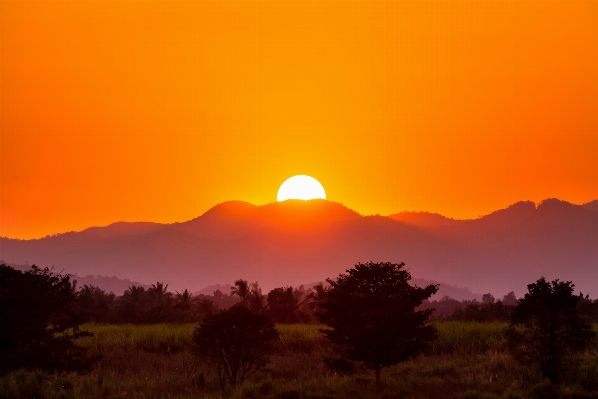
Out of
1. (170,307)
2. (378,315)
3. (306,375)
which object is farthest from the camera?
(170,307)

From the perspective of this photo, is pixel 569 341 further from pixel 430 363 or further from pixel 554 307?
pixel 430 363

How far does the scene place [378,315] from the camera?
84.5 feet

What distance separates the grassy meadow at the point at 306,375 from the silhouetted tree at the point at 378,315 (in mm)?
1462

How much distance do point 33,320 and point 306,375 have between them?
483 inches

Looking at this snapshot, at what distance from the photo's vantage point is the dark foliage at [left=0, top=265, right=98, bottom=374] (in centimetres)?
2358

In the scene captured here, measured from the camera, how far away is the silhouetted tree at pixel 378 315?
25.8m

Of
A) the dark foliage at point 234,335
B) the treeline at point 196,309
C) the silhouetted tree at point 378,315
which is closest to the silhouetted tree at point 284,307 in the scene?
the treeline at point 196,309

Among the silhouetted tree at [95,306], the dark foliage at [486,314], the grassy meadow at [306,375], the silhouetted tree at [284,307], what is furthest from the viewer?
the silhouetted tree at [284,307]

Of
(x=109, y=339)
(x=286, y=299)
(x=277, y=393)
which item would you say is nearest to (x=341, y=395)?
(x=277, y=393)

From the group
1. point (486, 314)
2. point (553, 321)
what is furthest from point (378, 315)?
point (486, 314)

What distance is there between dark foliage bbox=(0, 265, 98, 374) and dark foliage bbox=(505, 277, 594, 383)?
648 inches

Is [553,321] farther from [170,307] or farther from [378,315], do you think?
[170,307]

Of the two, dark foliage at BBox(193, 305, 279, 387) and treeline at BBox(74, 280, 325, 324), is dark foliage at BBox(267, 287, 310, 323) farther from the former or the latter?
dark foliage at BBox(193, 305, 279, 387)

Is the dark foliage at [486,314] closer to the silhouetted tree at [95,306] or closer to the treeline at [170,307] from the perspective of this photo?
the treeline at [170,307]
